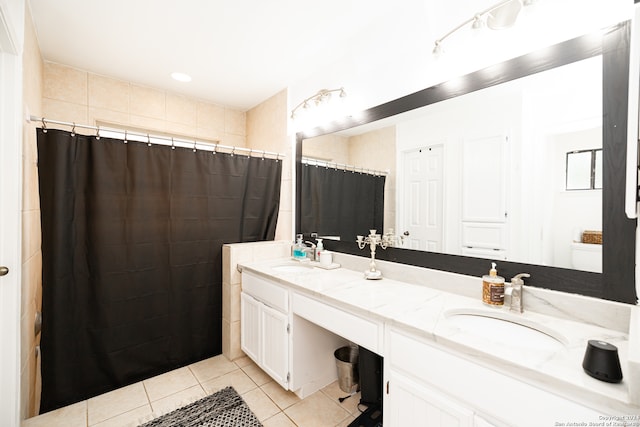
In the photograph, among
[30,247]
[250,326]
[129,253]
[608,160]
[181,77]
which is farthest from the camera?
[181,77]

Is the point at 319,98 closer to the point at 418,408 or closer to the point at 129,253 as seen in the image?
the point at 129,253

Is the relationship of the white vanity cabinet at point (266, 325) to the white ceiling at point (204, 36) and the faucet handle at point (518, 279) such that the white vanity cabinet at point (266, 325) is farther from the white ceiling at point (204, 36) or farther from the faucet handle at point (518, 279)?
the white ceiling at point (204, 36)

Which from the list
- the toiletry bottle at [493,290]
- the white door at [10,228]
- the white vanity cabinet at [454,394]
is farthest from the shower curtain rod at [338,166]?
the white door at [10,228]

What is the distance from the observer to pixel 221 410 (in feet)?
5.63

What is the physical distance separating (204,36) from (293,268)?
173 centimetres

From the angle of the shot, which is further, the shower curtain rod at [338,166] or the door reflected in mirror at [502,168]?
the shower curtain rod at [338,166]

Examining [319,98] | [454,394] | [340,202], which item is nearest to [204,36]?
[319,98]

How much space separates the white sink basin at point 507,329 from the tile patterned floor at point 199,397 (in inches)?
37.3

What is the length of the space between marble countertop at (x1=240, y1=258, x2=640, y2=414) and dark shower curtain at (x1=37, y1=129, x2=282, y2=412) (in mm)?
→ 855

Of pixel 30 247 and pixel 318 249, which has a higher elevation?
pixel 30 247

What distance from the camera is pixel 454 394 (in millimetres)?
958

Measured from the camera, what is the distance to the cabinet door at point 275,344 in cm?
176

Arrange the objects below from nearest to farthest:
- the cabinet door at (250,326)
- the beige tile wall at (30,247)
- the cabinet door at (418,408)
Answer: the cabinet door at (418,408)
the beige tile wall at (30,247)
the cabinet door at (250,326)

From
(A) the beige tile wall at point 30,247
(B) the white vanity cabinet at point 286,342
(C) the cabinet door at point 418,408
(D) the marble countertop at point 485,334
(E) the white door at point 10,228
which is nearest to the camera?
(D) the marble countertop at point 485,334
